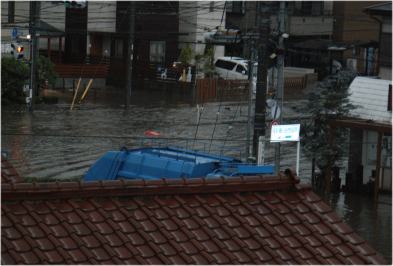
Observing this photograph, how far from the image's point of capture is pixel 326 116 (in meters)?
21.4

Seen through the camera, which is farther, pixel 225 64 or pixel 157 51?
pixel 157 51

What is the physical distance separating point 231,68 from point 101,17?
784 cm

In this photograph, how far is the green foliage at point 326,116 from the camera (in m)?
21.2

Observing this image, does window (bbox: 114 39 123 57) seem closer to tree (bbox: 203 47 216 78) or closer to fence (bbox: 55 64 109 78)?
fence (bbox: 55 64 109 78)

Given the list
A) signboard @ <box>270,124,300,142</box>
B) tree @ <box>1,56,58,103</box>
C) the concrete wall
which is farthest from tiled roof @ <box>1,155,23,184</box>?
the concrete wall

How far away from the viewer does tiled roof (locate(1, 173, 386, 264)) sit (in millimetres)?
6254

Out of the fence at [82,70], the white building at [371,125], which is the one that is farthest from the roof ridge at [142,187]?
the fence at [82,70]

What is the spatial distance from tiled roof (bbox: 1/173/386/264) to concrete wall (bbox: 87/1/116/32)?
131ft

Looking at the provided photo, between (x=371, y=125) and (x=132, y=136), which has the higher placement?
(x=371, y=125)

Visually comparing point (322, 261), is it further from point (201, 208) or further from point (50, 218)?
point (50, 218)

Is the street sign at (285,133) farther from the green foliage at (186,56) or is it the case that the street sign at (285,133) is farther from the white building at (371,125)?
the green foliage at (186,56)

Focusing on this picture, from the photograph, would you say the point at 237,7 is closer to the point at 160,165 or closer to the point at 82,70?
the point at 82,70

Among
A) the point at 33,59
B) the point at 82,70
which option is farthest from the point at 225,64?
the point at 33,59

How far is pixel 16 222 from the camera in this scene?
633 centimetres
